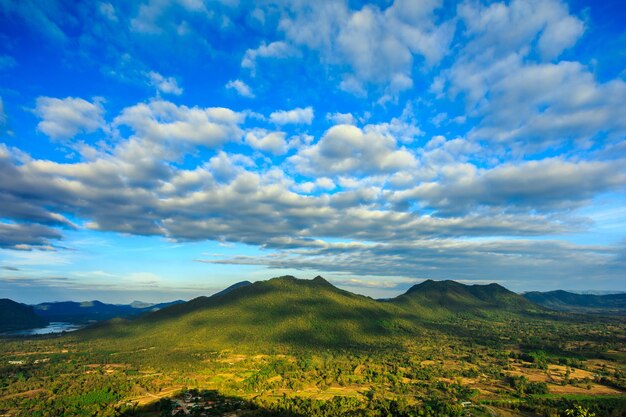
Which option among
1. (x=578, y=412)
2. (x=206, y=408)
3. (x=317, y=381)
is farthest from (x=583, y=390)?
(x=206, y=408)

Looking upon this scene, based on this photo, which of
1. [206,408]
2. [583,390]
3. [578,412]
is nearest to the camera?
[578,412]

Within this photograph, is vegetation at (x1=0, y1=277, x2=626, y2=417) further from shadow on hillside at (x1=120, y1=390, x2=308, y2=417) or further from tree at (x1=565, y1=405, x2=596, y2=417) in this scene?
tree at (x1=565, y1=405, x2=596, y2=417)

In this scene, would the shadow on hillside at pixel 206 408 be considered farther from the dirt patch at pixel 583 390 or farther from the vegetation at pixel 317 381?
the dirt patch at pixel 583 390

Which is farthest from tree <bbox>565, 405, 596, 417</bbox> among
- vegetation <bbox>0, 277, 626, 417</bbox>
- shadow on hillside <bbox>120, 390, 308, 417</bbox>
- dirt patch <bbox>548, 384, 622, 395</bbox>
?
shadow on hillside <bbox>120, 390, 308, 417</bbox>

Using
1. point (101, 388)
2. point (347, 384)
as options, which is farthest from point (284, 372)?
point (101, 388)

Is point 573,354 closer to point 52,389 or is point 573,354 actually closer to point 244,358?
point 244,358

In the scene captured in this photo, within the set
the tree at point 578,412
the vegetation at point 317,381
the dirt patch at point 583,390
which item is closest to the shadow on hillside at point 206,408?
the vegetation at point 317,381

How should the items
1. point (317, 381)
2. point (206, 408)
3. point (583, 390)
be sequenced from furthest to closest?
point (317, 381), point (583, 390), point (206, 408)

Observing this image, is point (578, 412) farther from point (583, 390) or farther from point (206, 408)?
point (206, 408)
